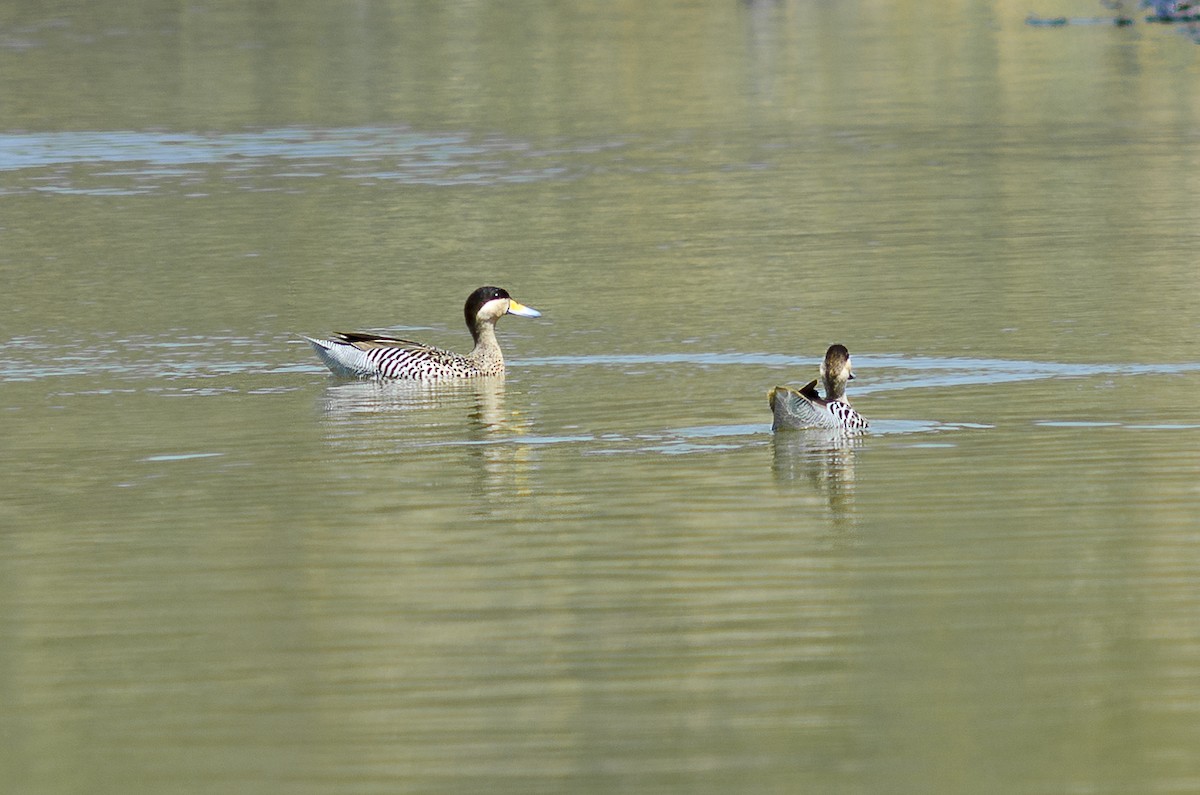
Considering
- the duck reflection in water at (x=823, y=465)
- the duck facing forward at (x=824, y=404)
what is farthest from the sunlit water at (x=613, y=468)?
the duck facing forward at (x=824, y=404)

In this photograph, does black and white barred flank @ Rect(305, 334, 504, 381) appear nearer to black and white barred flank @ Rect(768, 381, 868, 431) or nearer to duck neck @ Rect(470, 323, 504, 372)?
duck neck @ Rect(470, 323, 504, 372)

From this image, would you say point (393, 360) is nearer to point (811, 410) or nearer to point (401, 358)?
point (401, 358)

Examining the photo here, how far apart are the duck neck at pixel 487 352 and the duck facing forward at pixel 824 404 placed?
4101 millimetres

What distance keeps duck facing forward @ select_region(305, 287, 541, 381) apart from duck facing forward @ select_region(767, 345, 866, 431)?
13.6 feet

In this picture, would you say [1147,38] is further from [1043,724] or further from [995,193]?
[1043,724]

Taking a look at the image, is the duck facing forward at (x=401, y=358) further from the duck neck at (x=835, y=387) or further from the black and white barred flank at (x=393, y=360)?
the duck neck at (x=835, y=387)

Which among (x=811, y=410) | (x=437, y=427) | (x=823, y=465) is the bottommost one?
(x=823, y=465)

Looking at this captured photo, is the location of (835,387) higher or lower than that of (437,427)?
higher

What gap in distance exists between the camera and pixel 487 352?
19750mm

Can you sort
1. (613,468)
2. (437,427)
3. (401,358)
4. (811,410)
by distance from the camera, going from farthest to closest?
(401,358), (437,427), (811,410), (613,468)

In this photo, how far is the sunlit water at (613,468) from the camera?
9164 millimetres

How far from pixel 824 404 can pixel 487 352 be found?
4743 mm

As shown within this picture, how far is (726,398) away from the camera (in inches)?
691

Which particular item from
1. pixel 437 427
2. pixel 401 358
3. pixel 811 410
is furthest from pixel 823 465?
pixel 401 358
